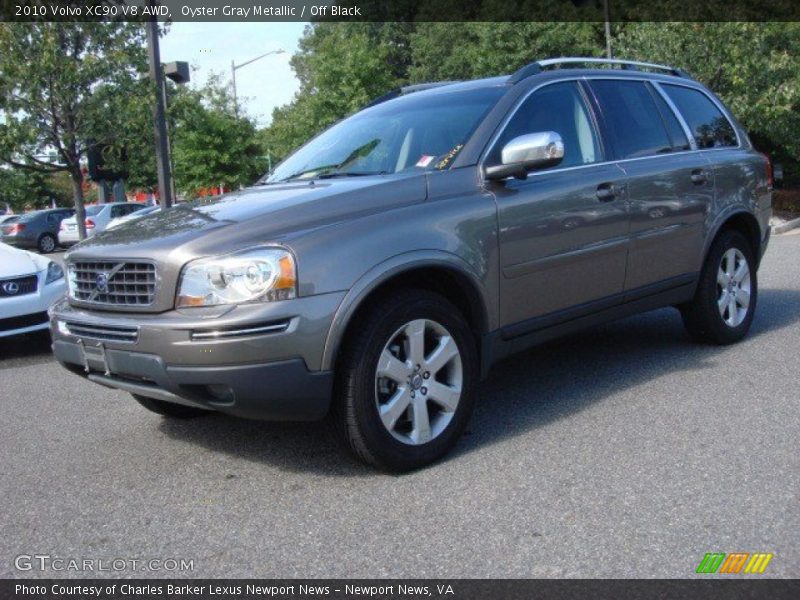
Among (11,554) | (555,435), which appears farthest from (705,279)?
(11,554)

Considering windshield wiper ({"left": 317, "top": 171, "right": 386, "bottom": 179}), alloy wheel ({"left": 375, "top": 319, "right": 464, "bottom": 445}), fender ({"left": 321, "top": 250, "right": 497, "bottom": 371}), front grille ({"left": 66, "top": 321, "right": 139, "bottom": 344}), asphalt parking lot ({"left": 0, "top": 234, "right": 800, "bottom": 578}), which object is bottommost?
asphalt parking lot ({"left": 0, "top": 234, "right": 800, "bottom": 578})

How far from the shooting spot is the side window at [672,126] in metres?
5.56

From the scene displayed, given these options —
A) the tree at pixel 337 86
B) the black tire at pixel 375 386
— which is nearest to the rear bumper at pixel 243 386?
the black tire at pixel 375 386

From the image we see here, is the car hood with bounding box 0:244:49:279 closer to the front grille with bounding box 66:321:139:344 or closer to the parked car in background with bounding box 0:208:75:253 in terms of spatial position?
the front grille with bounding box 66:321:139:344

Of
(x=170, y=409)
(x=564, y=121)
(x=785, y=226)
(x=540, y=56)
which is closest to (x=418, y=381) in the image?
(x=170, y=409)

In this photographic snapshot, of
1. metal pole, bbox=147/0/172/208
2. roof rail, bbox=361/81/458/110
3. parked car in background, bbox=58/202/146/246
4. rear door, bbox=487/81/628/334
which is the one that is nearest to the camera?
rear door, bbox=487/81/628/334

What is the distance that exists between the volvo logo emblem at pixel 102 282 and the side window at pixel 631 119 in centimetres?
294

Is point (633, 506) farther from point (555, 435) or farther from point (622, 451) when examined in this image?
point (555, 435)

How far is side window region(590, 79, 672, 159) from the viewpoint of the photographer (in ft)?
16.8

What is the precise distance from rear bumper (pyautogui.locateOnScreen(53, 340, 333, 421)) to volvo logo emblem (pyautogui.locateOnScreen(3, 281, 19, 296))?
4.24 m

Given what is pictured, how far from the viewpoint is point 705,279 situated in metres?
5.70

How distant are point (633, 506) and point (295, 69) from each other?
59.3 meters

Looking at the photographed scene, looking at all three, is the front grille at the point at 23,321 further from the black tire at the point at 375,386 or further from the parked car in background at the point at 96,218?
the parked car in background at the point at 96,218

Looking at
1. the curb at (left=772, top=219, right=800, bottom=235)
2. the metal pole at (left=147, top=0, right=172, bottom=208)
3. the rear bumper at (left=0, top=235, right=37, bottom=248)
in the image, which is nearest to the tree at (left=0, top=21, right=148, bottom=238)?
the metal pole at (left=147, top=0, right=172, bottom=208)
